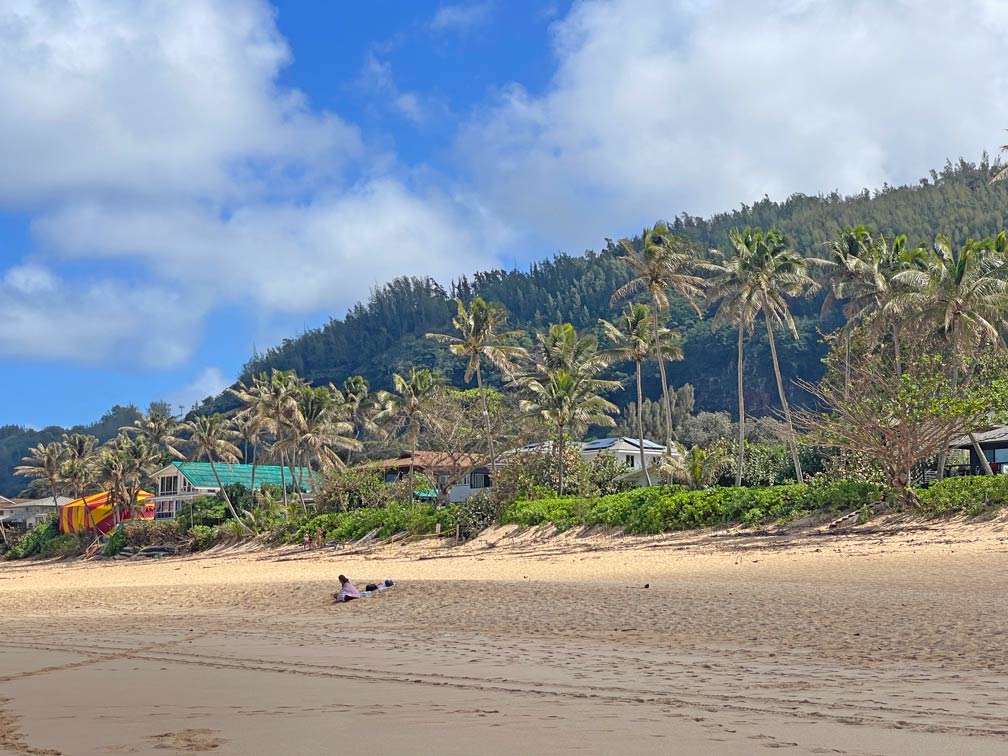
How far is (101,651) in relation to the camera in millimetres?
12867

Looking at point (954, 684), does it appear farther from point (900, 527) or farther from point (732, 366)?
point (732, 366)

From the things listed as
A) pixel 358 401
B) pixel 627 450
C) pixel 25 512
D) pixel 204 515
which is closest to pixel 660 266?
pixel 627 450

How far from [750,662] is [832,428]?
21191mm

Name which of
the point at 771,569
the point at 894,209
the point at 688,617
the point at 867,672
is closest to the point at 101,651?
the point at 688,617

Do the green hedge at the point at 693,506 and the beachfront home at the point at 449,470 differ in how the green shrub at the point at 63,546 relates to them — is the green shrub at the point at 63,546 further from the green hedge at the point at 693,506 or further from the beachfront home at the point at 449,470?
the green hedge at the point at 693,506

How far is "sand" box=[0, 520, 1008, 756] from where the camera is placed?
22.3 feet

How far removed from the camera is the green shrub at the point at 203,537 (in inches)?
2131

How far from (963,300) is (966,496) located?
34.5ft

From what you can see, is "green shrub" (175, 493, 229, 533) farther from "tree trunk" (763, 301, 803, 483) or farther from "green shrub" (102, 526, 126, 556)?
"tree trunk" (763, 301, 803, 483)

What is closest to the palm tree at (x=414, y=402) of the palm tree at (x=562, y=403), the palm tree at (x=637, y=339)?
the palm tree at (x=562, y=403)

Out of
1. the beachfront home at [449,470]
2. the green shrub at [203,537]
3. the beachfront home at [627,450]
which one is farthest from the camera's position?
the beachfront home at [627,450]

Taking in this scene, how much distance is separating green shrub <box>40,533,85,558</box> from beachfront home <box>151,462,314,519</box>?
844 cm

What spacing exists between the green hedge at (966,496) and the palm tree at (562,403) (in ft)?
56.3

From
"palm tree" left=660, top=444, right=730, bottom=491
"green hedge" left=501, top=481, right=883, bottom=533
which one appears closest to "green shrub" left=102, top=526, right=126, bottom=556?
"green hedge" left=501, top=481, right=883, bottom=533
